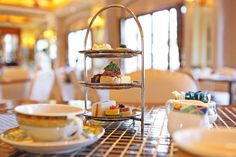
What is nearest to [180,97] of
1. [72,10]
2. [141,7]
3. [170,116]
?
[170,116]

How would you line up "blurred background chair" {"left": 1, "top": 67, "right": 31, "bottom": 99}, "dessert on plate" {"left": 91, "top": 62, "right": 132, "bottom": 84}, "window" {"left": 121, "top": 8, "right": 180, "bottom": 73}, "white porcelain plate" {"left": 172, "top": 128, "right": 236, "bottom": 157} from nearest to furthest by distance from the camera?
"white porcelain plate" {"left": 172, "top": 128, "right": 236, "bottom": 157} → "dessert on plate" {"left": 91, "top": 62, "right": 132, "bottom": 84} → "blurred background chair" {"left": 1, "top": 67, "right": 31, "bottom": 99} → "window" {"left": 121, "top": 8, "right": 180, "bottom": 73}

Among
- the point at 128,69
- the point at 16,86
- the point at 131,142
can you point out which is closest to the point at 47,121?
the point at 131,142

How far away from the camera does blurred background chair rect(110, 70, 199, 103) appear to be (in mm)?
1745

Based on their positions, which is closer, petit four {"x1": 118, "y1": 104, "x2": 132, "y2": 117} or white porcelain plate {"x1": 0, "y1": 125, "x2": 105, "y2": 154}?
white porcelain plate {"x1": 0, "y1": 125, "x2": 105, "y2": 154}

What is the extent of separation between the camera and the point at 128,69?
27.4 ft

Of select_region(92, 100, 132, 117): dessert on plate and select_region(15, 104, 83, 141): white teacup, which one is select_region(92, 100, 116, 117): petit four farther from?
select_region(15, 104, 83, 141): white teacup

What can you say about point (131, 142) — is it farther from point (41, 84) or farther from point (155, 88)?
point (41, 84)

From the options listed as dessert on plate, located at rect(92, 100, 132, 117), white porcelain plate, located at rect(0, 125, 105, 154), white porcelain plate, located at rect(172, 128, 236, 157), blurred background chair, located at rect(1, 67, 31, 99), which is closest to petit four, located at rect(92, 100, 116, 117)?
dessert on plate, located at rect(92, 100, 132, 117)

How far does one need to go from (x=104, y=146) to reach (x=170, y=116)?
0.18 m

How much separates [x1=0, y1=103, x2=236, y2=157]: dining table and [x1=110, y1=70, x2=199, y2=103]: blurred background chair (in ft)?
2.25

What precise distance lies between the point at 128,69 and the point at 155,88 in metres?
6.57

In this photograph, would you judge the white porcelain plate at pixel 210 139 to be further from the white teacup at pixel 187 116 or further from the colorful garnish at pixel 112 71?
the colorful garnish at pixel 112 71

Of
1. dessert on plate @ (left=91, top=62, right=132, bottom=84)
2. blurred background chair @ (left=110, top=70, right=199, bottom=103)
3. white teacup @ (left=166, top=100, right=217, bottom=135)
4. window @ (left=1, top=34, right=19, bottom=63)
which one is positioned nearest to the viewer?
white teacup @ (left=166, top=100, right=217, bottom=135)

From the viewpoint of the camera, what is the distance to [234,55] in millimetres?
5586
